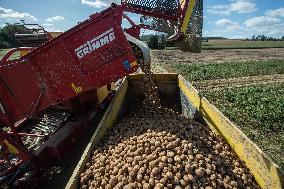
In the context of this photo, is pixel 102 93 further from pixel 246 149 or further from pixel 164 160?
pixel 246 149

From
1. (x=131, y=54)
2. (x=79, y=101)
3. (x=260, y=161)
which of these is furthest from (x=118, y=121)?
(x=260, y=161)

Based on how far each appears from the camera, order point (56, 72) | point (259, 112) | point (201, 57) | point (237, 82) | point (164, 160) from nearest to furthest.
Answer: point (164, 160), point (56, 72), point (259, 112), point (237, 82), point (201, 57)

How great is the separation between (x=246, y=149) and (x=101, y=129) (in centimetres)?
232

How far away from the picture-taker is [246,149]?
13.4ft

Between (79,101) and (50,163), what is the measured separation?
68.8 inches

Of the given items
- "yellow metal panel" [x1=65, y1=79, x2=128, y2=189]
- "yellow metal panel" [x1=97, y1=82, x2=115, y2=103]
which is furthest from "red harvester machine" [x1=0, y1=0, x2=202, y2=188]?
"yellow metal panel" [x1=97, y1=82, x2=115, y2=103]

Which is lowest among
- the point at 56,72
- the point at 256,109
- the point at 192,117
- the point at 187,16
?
the point at 256,109

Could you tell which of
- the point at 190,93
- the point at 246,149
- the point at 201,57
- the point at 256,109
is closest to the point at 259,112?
the point at 256,109

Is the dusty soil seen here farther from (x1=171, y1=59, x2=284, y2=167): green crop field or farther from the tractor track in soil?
(x1=171, y1=59, x2=284, y2=167): green crop field

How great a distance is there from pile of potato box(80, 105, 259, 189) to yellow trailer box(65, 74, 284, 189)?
0.44 feet

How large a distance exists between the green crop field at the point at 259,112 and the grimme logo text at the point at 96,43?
3824mm

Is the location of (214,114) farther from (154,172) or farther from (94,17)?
(94,17)

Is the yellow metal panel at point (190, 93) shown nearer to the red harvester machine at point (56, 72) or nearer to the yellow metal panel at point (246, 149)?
the yellow metal panel at point (246, 149)

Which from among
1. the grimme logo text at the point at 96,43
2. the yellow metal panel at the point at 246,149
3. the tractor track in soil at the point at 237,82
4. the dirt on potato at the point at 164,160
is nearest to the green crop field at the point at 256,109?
the tractor track in soil at the point at 237,82
